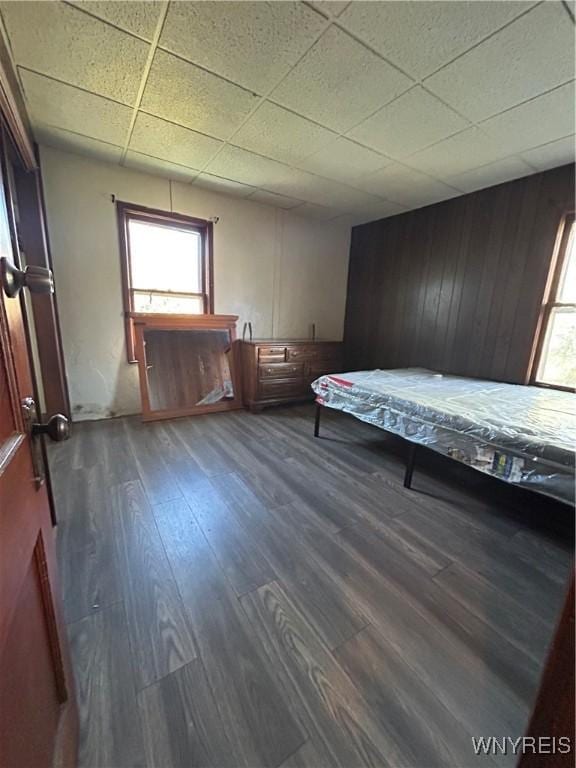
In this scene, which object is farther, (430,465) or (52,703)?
(430,465)

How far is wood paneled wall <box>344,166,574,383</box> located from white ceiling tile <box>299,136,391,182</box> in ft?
4.09

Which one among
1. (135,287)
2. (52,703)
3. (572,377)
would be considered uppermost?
(135,287)

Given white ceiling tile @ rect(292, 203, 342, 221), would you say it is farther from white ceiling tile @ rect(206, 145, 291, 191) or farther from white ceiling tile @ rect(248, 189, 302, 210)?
white ceiling tile @ rect(206, 145, 291, 191)

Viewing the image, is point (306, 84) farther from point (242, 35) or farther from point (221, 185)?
point (221, 185)

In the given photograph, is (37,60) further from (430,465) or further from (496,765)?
(430,465)

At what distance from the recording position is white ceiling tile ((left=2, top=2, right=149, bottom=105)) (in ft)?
4.90

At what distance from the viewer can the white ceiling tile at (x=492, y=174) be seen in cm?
271

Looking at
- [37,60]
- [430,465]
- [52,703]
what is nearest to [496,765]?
[52,703]

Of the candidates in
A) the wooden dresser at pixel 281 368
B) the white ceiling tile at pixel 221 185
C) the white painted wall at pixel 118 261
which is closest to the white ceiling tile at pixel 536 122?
the white ceiling tile at pixel 221 185

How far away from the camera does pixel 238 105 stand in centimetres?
210

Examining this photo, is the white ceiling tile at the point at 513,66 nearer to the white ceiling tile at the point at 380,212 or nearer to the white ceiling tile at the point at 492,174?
the white ceiling tile at the point at 492,174

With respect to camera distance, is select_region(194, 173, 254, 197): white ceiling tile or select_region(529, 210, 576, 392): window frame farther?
select_region(194, 173, 254, 197): white ceiling tile

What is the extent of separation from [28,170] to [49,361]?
1.58 metres

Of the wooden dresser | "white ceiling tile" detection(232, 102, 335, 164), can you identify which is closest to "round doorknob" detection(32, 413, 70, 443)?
"white ceiling tile" detection(232, 102, 335, 164)
